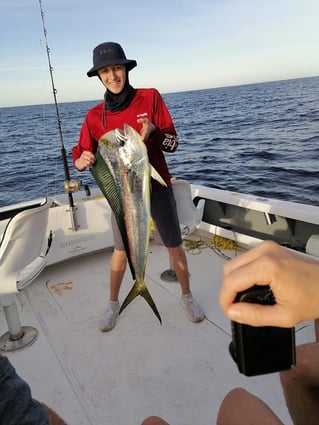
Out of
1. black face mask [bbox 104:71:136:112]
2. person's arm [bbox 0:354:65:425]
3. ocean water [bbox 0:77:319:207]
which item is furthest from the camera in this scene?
ocean water [bbox 0:77:319:207]

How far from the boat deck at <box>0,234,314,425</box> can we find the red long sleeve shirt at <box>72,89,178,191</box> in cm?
118

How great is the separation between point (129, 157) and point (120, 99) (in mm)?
787

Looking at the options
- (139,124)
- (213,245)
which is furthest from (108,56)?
(213,245)

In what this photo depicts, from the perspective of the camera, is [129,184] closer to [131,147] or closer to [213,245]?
[131,147]

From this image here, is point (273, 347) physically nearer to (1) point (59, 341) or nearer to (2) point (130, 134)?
(2) point (130, 134)

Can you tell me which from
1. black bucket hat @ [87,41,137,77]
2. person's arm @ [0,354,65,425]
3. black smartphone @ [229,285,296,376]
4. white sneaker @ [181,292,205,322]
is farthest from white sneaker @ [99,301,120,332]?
black smartphone @ [229,285,296,376]

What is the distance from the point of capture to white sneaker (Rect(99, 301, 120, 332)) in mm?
2912

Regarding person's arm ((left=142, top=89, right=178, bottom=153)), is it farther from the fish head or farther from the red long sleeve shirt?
the fish head

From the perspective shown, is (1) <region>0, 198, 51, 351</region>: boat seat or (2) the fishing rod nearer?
(1) <region>0, 198, 51, 351</region>: boat seat

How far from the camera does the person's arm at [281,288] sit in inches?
24.2

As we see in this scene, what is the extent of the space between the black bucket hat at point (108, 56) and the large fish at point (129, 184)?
0.67m

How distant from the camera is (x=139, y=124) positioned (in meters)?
2.59

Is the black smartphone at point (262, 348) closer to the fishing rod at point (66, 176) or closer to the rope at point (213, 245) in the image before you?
the fishing rod at point (66, 176)

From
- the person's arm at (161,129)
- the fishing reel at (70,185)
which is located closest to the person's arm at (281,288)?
the person's arm at (161,129)
